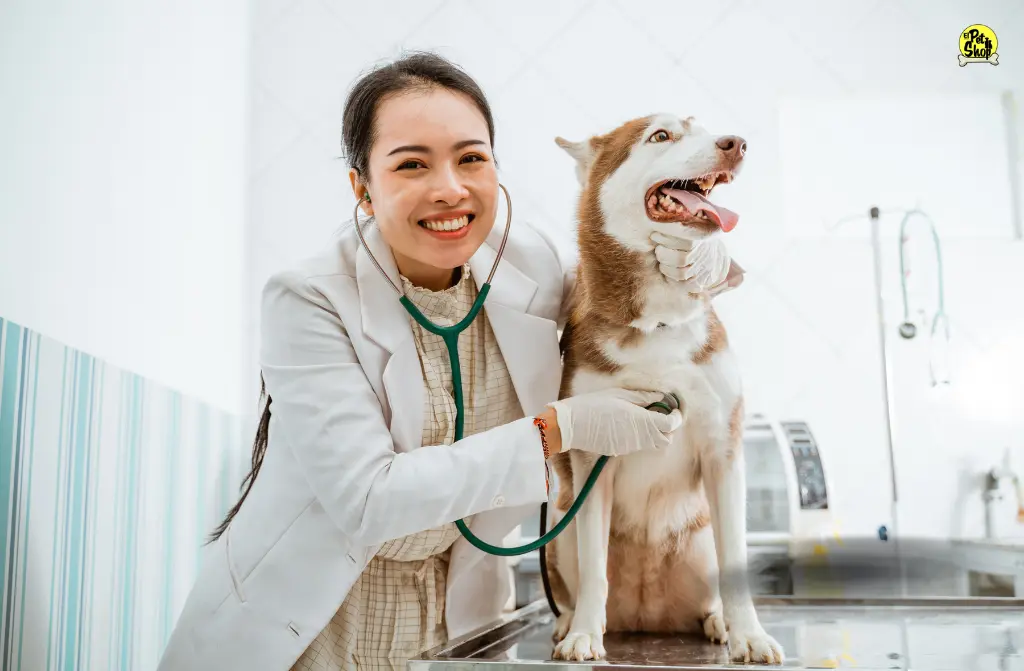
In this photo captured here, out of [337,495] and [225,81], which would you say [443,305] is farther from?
[225,81]

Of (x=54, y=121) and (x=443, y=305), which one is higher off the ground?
(x=54, y=121)

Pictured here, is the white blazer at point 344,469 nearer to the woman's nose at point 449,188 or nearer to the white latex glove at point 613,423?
the white latex glove at point 613,423

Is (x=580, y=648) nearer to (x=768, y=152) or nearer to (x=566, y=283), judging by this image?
(x=566, y=283)

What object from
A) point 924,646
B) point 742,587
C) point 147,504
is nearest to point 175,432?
point 147,504

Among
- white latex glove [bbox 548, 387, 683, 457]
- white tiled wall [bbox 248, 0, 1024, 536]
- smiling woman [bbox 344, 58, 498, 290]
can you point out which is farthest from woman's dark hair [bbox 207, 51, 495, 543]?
white tiled wall [bbox 248, 0, 1024, 536]

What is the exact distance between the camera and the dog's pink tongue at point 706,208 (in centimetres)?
93

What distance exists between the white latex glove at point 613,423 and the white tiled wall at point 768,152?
63.6 inches

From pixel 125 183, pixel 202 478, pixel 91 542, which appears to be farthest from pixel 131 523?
pixel 125 183

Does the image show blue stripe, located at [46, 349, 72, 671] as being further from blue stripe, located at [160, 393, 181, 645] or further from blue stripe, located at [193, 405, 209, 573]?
blue stripe, located at [193, 405, 209, 573]

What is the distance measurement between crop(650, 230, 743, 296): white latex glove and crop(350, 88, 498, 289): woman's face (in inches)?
10.2

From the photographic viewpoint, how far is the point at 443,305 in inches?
46.5

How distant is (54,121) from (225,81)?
132 cm

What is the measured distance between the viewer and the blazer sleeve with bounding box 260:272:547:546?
0.96m

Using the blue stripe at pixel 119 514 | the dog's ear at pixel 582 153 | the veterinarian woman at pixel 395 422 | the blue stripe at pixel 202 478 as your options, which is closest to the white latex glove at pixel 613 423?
the veterinarian woman at pixel 395 422
